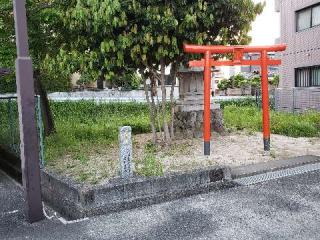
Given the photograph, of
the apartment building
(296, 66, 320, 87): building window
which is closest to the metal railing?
the apartment building

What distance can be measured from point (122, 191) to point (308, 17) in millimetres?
16724

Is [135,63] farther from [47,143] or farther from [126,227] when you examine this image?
[126,227]

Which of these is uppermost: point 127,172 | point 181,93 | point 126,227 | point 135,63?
point 135,63

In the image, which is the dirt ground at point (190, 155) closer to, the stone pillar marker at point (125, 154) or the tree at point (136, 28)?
the stone pillar marker at point (125, 154)

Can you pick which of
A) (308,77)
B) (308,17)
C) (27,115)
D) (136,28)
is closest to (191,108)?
(136,28)

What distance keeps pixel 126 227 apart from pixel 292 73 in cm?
1745

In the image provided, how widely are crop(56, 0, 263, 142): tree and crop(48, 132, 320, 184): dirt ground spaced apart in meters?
1.79

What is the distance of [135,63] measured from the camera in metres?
8.16

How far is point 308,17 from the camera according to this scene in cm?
1883

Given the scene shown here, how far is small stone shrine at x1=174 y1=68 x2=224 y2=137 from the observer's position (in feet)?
33.6

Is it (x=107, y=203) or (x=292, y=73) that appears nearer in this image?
(x=107, y=203)

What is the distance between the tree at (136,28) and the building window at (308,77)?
448 inches

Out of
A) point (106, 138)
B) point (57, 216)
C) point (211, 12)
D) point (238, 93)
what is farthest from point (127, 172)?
point (238, 93)

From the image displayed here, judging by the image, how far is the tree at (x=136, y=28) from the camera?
7051mm
